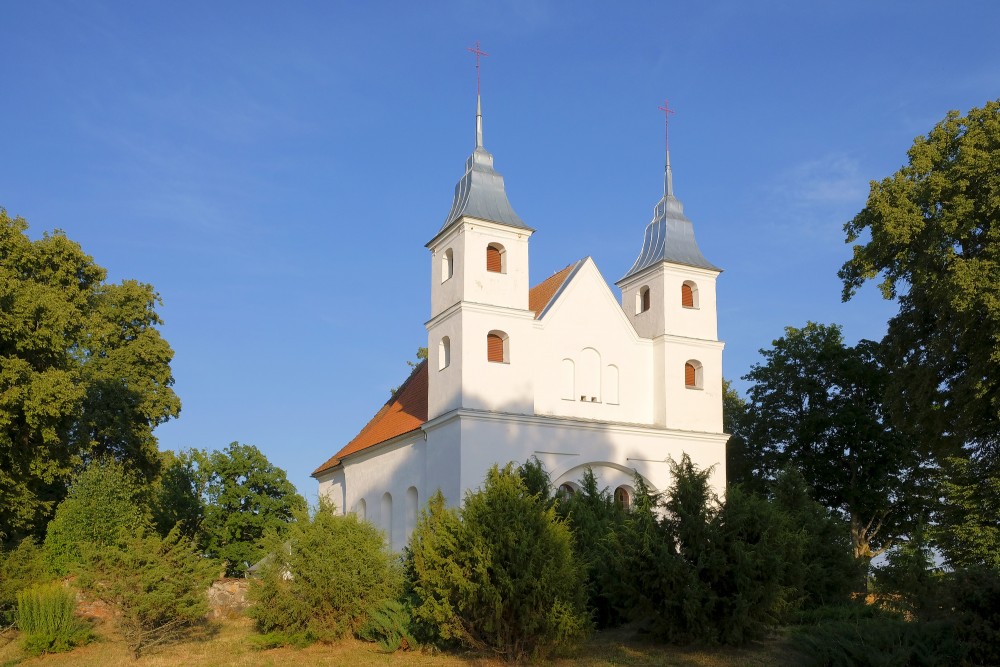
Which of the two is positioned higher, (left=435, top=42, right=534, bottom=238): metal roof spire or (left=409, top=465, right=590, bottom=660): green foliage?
(left=435, top=42, right=534, bottom=238): metal roof spire

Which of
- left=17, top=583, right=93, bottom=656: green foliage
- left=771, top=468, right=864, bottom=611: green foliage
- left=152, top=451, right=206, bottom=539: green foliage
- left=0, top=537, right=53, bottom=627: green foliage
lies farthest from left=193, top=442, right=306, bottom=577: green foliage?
left=771, top=468, right=864, bottom=611: green foliage

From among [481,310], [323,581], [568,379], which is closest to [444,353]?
[481,310]

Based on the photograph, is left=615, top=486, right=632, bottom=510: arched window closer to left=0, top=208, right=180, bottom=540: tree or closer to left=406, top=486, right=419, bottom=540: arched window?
left=406, top=486, right=419, bottom=540: arched window

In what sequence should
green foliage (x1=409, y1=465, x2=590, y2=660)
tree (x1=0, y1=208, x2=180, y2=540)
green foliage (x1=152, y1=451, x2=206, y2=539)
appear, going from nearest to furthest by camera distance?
green foliage (x1=409, y1=465, x2=590, y2=660) → tree (x1=0, y1=208, x2=180, y2=540) → green foliage (x1=152, y1=451, x2=206, y2=539)

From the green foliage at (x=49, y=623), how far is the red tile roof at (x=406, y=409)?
12142 millimetres

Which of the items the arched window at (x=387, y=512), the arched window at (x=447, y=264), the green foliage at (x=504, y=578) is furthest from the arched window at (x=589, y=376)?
the green foliage at (x=504, y=578)

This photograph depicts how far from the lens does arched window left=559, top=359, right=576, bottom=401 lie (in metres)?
30.1

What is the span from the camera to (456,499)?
27422 mm

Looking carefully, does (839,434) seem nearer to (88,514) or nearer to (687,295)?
(687,295)

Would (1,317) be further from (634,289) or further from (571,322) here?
(634,289)

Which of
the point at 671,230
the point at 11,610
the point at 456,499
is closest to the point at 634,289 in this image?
the point at 671,230

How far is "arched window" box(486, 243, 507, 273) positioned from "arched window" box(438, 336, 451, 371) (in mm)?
2357

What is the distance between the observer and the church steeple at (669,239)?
1287 inches

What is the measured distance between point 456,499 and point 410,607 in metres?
9.51
